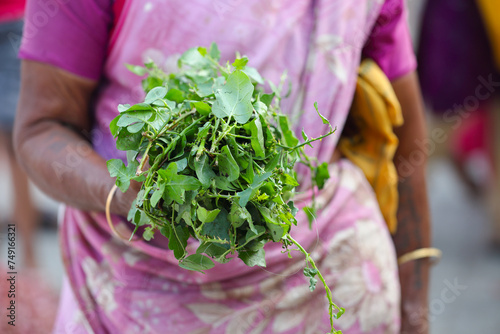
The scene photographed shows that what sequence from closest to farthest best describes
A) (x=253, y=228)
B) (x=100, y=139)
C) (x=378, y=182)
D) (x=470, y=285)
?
(x=253, y=228) → (x=100, y=139) → (x=378, y=182) → (x=470, y=285)

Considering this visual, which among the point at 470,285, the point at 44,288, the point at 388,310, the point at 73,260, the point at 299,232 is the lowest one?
the point at 44,288

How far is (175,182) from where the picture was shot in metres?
0.85

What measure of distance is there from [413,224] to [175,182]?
3.28ft

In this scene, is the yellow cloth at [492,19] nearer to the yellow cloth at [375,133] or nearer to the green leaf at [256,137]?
the yellow cloth at [375,133]

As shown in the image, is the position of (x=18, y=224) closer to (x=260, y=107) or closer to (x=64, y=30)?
(x=64, y=30)

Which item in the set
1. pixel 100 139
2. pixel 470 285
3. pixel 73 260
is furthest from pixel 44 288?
pixel 470 285

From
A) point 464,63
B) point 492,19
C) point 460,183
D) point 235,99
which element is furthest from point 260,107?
point 460,183

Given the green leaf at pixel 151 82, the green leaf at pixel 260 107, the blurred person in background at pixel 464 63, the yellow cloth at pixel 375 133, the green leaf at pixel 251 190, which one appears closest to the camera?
the green leaf at pixel 251 190

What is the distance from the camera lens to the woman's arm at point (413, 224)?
1634 millimetres

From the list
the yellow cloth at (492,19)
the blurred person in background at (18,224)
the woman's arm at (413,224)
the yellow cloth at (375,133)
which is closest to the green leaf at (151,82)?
the yellow cloth at (375,133)

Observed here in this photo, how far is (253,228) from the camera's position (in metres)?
0.86

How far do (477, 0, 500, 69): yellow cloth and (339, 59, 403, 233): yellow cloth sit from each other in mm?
2254

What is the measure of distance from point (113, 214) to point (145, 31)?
383 mm

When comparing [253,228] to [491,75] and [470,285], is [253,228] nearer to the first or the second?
[470,285]
